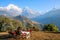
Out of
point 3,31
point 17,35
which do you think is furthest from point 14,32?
point 3,31

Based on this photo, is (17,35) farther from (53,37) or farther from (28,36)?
(53,37)

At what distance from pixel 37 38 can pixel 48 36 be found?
120 cm

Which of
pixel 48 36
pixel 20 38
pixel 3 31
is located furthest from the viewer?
pixel 3 31

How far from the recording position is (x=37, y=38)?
15.0m

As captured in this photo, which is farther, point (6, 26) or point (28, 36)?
point (6, 26)

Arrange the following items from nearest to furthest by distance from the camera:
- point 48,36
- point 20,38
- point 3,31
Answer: point 20,38 < point 48,36 < point 3,31

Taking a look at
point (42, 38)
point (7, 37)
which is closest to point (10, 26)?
point (7, 37)

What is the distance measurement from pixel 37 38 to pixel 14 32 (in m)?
1.88

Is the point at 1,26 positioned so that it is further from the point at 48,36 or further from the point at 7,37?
the point at 48,36

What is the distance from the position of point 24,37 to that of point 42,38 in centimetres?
142

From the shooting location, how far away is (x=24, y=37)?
1495 cm

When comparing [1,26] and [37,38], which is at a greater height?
[1,26]

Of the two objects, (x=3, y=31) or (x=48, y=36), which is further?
(x=3, y=31)

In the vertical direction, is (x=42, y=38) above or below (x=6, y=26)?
below
